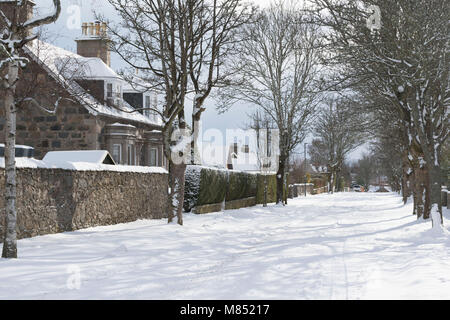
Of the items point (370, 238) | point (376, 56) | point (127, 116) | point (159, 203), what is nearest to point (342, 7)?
point (376, 56)

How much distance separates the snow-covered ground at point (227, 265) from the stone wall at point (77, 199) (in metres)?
0.45

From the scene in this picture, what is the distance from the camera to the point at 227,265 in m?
9.41

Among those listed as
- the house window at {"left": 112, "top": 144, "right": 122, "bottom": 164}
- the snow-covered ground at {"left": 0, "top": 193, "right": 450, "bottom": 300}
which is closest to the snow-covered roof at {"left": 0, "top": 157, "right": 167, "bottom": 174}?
the snow-covered ground at {"left": 0, "top": 193, "right": 450, "bottom": 300}

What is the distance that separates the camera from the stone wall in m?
11.6

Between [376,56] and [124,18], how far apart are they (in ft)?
27.0

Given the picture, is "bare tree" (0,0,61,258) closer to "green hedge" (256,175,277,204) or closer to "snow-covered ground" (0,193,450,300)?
"snow-covered ground" (0,193,450,300)

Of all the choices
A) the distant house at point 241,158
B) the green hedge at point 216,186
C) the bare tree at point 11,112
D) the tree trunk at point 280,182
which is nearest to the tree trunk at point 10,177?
the bare tree at point 11,112

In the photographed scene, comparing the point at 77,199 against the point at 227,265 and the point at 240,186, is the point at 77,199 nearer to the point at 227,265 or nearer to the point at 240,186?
the point at 227,265

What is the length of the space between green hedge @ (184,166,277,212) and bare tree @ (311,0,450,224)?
8359 mm

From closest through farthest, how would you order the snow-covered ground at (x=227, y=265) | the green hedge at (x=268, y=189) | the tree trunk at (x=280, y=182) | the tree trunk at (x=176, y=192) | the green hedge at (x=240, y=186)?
the snow-covered ground at (x=227, y=265) < the tree trunk at (x=176, y=192) < the green hedge at (x=240, y=186) < the tree trunk at (x=280, y=182) < the green hedge at (x=268, y=189)

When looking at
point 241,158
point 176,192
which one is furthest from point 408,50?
point 241,158

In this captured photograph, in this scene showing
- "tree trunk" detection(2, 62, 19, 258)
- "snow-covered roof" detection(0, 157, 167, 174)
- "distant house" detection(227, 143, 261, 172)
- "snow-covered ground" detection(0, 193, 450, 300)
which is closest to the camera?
"snow-covered ground" detection(0, 193, 450, 300)

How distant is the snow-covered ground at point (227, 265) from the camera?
7.06 m

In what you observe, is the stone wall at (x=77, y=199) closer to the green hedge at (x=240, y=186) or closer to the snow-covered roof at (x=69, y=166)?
the snow-covered roof at (x=69, y=166)
